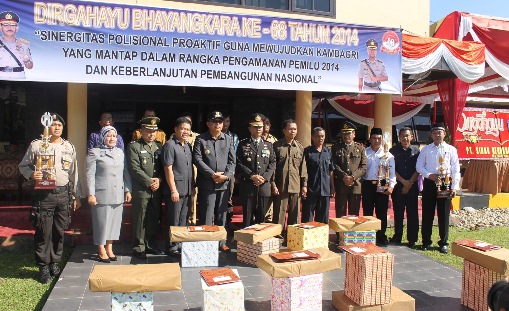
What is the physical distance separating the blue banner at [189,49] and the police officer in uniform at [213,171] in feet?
2.50

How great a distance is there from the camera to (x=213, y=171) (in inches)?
207

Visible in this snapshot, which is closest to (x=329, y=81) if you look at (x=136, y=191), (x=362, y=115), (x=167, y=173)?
(x=167, y=173)

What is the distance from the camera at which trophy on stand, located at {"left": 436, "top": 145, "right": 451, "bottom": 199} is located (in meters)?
5.62

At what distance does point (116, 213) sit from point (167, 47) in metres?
2.14

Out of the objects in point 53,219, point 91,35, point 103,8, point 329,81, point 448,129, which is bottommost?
point 53,219

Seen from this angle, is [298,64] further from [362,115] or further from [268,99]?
[362,115]

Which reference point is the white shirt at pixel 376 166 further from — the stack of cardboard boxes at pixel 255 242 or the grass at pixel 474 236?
the stack of cardboard boxes at pixel 255 242

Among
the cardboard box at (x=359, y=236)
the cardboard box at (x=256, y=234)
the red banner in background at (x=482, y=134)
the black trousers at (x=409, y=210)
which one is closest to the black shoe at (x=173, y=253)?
the cardboard box at (x=256, y=234)

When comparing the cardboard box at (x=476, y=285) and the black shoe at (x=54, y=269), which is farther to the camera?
the black shoe at (x=54, y=269)

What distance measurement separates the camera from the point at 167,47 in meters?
5.54

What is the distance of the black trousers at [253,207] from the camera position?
5.52m

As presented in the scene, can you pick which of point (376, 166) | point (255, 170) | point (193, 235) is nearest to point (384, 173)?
point (376, 166)

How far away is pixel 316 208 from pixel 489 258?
2570mm

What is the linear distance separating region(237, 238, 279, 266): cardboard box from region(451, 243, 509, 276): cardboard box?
1881 mm
